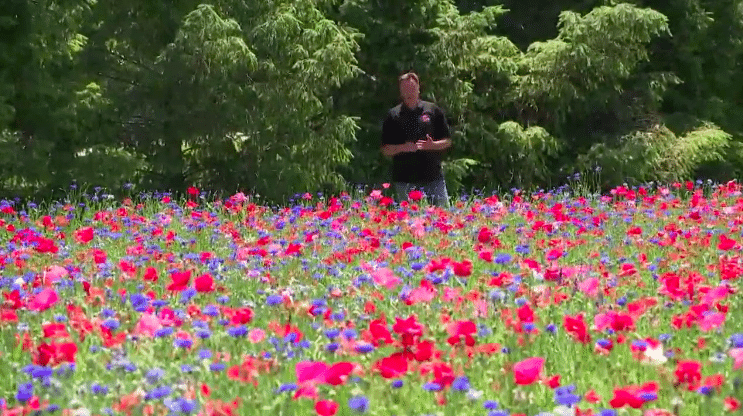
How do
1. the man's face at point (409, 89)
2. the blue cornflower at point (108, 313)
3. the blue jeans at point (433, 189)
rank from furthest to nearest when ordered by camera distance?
the blue jeans at point (433, 189) < the man's face at point (409, 89) < the blue cornflower at point (108, 313)

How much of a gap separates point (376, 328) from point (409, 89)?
5.79 metres

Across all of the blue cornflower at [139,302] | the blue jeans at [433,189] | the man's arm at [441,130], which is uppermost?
the man's arm at [441,130]

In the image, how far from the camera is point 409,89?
8.55 m

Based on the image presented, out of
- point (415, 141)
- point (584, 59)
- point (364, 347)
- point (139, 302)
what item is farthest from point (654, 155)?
point (364, 347)

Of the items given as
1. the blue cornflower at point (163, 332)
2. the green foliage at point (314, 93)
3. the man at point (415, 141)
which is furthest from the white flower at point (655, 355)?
the green foliage at point (314, 93)

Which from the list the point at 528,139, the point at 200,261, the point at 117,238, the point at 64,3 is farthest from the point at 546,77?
the point at 200,261

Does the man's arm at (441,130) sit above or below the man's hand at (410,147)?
above

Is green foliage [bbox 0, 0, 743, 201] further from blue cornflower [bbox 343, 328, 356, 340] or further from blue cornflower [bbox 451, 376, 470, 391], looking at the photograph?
blue cornflower [bbox 451, 376, 470, 391]

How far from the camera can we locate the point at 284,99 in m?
10.9

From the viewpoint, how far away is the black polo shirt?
28.4 ft

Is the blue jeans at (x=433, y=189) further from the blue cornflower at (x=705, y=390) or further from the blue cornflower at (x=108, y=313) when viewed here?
the blue cornflower at (x=705, y=390)

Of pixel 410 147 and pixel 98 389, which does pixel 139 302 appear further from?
pixel 410 147

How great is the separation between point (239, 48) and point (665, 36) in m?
8.08

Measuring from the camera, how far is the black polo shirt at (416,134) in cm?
866
